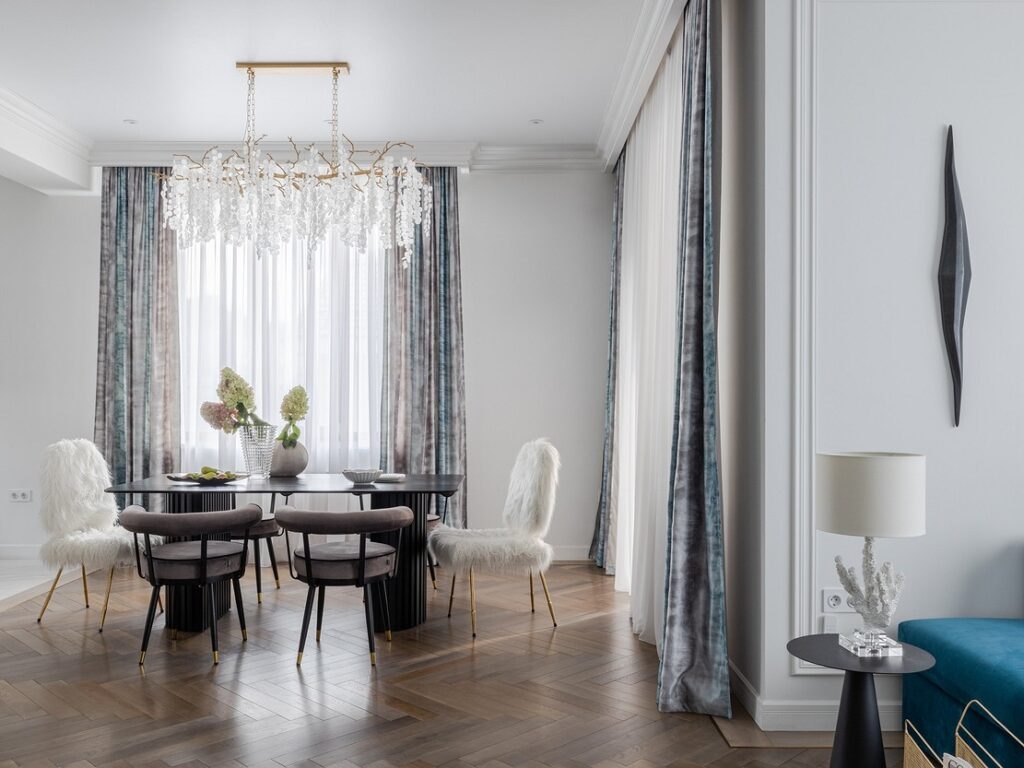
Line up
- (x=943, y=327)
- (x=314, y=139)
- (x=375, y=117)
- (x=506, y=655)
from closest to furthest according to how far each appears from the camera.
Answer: (x=943, y=327), (x=506, y=655), (x=375, y=117), (x=314, y=139)

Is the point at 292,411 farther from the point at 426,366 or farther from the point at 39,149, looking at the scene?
the point at 39,149

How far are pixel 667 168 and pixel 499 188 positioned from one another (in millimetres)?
2453

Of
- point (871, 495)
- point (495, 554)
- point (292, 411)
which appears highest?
point (292, 411)

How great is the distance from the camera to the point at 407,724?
3236mm

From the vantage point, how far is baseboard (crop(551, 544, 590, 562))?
646 centimetres

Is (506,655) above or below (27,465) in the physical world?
below

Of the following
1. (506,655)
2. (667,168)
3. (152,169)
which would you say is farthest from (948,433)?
(152,169)

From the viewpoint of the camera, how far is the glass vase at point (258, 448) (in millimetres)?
4941

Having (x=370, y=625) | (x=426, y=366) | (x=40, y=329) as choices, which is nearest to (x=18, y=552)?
(x=40, y=329)

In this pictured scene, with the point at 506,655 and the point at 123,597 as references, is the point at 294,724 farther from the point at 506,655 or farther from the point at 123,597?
the point at 123,597

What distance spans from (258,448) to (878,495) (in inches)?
141

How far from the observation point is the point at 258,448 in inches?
195

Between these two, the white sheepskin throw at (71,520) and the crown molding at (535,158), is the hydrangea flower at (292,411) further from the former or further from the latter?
the crown molding at (535,158)

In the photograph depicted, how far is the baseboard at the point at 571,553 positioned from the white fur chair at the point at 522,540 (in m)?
1.79
